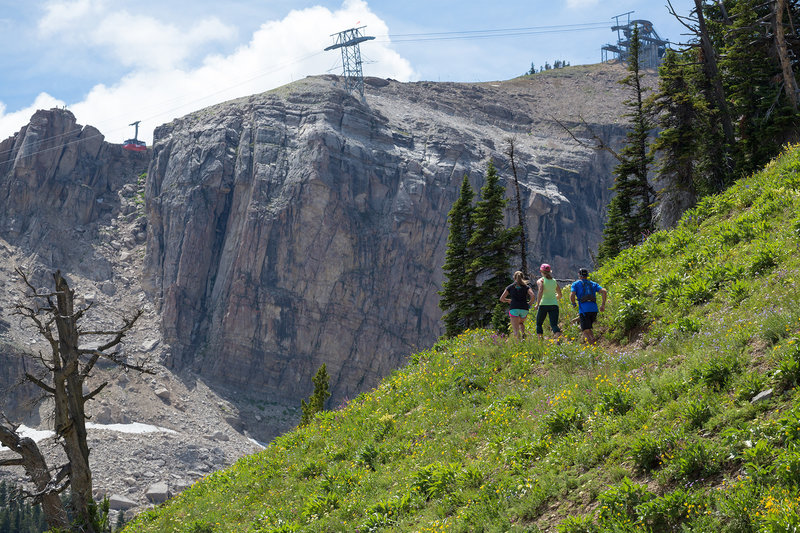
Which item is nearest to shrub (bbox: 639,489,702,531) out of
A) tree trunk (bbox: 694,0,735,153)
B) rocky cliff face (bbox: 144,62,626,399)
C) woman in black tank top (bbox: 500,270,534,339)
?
woman in black tank top (bbox: 500,270,534,339)

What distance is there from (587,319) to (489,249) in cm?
2656

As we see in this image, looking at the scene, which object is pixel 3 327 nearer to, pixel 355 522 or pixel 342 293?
pixel 342 293

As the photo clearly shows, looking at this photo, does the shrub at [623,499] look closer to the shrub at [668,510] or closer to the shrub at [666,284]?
the shrub at [668,510]

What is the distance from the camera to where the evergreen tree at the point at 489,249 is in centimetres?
4156

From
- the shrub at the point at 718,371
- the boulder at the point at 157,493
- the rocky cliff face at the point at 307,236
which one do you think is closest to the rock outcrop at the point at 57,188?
the rocky cliff face at the point at 307,236

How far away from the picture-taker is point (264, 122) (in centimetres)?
16775

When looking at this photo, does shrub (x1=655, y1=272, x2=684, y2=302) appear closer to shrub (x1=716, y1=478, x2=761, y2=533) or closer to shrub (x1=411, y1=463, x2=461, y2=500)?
shrub (x1=411, y1=463, x2=461, y2=500)

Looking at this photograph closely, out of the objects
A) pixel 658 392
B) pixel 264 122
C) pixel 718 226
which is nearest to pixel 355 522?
pixel 658 392

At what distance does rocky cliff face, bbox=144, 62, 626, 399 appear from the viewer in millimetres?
157000

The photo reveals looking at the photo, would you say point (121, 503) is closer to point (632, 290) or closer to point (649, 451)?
point (632, 290)

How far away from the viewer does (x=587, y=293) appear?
1570 centimetres

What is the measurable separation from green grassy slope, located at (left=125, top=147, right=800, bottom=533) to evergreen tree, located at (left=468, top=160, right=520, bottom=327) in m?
21.7

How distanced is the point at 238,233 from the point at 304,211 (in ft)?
58.9

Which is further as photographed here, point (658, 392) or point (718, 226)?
point (718, 226)
